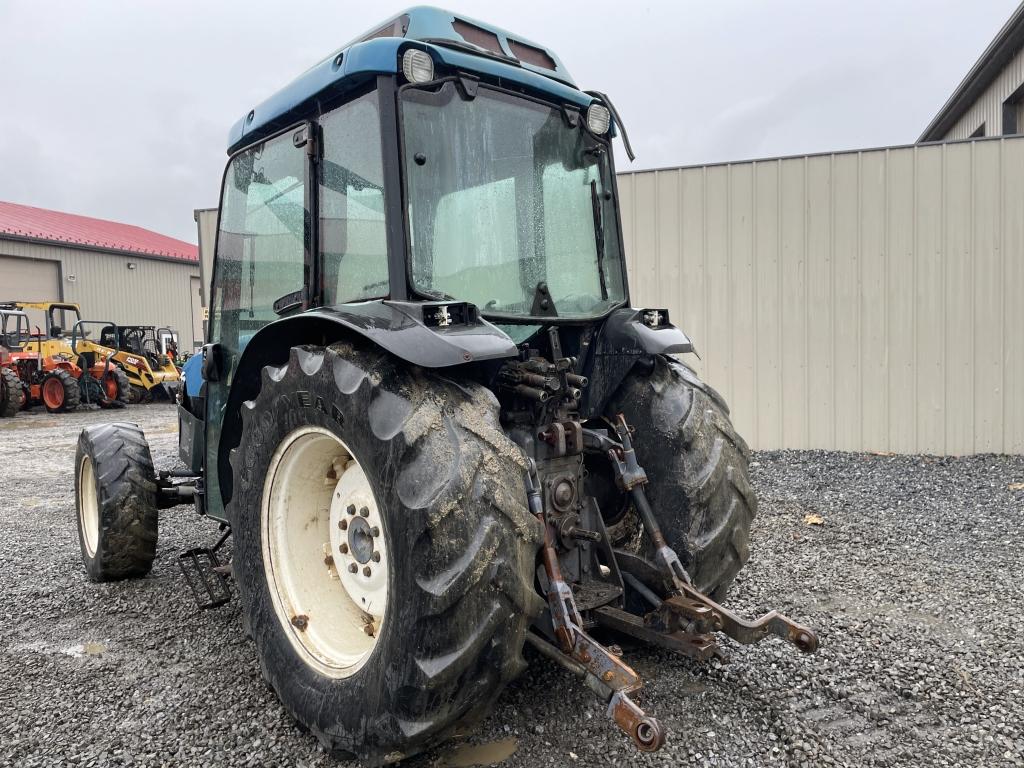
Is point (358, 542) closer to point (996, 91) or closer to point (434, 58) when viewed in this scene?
point (434, 58)

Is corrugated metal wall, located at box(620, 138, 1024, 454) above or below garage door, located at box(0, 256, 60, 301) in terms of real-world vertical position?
below

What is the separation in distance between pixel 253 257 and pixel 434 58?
4.65 ft

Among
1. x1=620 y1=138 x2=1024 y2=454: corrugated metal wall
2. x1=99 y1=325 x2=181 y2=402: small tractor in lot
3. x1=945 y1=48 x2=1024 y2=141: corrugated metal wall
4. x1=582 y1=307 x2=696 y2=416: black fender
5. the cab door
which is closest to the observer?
x1=582 y1=307 x2=696 y2=416: black fender

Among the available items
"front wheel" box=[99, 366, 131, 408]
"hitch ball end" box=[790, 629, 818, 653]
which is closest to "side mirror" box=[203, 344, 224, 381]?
"hitch ball end" box=[790, 629, 818, 653]

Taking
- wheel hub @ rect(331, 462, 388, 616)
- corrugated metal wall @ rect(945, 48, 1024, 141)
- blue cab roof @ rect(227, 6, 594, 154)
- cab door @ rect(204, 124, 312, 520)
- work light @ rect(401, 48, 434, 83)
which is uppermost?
corrugated metal wall @ rect(945, 48, 1024, 141)

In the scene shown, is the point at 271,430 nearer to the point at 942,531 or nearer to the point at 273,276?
the point at 273,276

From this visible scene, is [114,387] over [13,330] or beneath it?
beneath

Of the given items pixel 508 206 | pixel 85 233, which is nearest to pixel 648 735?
pixel 508 206

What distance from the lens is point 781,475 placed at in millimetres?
6645

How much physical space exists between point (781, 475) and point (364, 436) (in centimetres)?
548

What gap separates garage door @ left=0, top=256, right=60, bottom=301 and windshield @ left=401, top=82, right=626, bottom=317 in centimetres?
2388

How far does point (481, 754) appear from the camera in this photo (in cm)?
225

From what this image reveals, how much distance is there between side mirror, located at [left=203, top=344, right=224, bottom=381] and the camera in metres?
3.48

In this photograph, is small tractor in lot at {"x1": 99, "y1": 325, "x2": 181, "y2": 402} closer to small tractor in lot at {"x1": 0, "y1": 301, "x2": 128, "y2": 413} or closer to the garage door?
small tractor in lot at {"x1": 0, "y1": 301, "x2": 128, "y2": 413}
